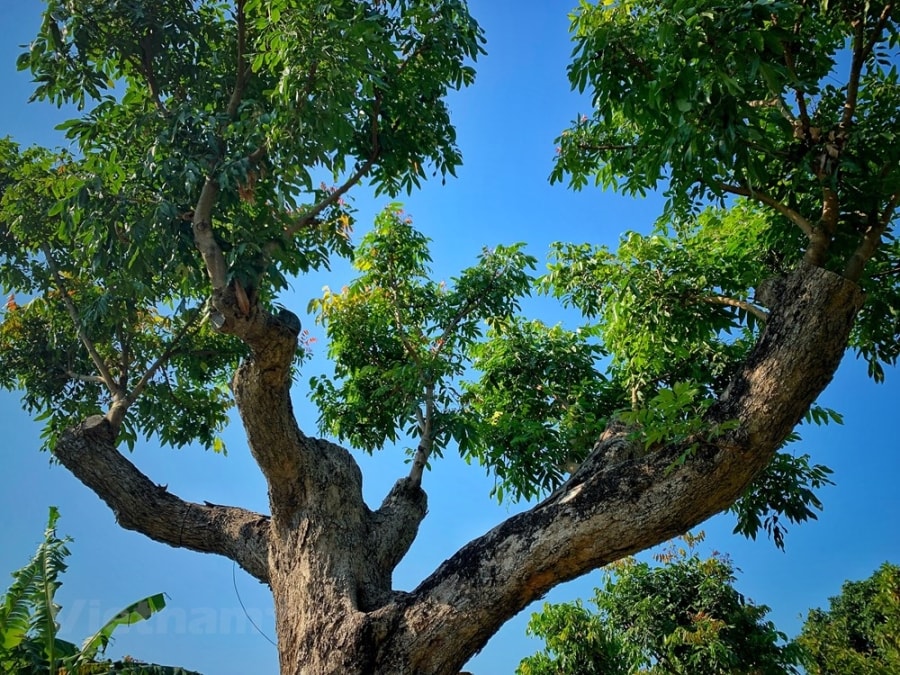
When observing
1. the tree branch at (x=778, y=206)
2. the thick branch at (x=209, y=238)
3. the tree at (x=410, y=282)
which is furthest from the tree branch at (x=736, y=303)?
the thick branch at (x=209, y=238)

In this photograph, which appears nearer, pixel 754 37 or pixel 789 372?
pixel 754 37

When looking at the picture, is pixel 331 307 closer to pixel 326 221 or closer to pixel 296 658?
pixel 326 221

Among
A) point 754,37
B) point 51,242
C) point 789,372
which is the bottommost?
point 789,372

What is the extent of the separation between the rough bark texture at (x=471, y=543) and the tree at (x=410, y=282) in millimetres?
16

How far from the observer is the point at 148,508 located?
4938 millimetres

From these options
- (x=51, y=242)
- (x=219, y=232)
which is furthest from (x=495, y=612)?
(x=51, y=242)

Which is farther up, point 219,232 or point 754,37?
point 219,232

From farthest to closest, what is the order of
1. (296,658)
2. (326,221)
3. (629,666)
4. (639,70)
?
(629,666)
(326,221)
(296,658)
(639,70)

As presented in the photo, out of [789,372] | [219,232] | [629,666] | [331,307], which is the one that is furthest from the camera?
[629,666]

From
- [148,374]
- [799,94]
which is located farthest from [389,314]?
[799,94]

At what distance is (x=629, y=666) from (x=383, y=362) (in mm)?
5062

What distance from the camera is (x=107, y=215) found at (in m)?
4.25

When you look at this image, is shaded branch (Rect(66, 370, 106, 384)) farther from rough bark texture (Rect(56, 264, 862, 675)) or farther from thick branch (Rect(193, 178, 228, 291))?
thick branch (Rect(193, 178, 228, 291))

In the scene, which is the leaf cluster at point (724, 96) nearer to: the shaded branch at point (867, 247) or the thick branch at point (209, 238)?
the shaded branch at point (867, 247)
